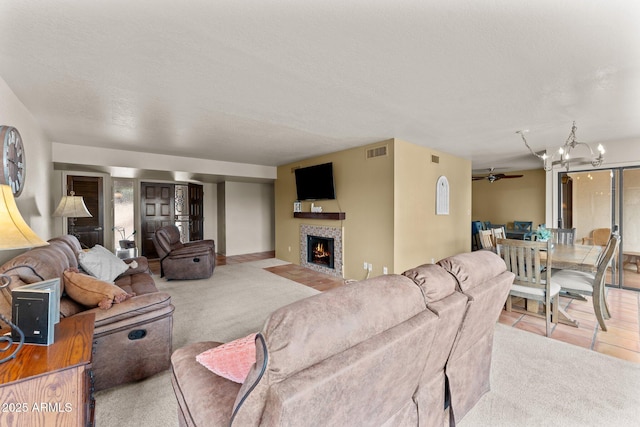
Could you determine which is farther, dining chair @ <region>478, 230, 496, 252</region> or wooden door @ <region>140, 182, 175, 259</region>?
wooden door @ <region>140, 182, 175, 259</region>

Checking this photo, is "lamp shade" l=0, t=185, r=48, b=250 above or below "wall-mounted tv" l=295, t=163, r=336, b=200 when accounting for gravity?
below

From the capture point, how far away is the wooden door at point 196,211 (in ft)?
22.1

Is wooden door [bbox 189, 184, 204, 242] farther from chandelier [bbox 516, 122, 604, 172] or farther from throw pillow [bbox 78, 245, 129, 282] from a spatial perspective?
chandelier [bbox 516, 122, 604, 172]

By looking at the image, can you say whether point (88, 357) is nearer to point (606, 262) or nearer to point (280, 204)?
point (606, 262)

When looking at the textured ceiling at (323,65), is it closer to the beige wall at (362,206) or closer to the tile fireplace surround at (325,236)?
the beige wall at (362,206)

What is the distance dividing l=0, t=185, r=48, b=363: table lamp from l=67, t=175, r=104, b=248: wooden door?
16.0ft

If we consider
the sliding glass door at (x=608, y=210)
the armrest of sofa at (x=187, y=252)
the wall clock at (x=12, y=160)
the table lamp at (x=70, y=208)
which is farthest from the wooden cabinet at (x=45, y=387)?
the sliding glass door at (x=608, y=210)

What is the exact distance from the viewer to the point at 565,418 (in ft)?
5.52

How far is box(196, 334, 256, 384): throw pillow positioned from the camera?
1.07 meters

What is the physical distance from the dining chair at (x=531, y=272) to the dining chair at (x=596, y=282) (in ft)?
0.81

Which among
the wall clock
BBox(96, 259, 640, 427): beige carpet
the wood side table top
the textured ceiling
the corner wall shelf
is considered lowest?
BBox(96, 259, 640, 427): beige carpet

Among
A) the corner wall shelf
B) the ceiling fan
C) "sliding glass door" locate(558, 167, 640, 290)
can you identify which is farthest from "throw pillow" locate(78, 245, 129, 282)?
the ceiling fan

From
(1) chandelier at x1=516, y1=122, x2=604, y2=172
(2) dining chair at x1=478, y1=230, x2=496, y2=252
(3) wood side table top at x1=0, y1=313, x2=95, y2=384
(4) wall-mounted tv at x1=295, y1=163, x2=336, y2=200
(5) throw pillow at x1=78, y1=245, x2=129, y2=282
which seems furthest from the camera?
(4) wall-mounted tv at x1=295, y1=163, x2=336, y2=200

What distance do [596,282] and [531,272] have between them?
2.16 feet
